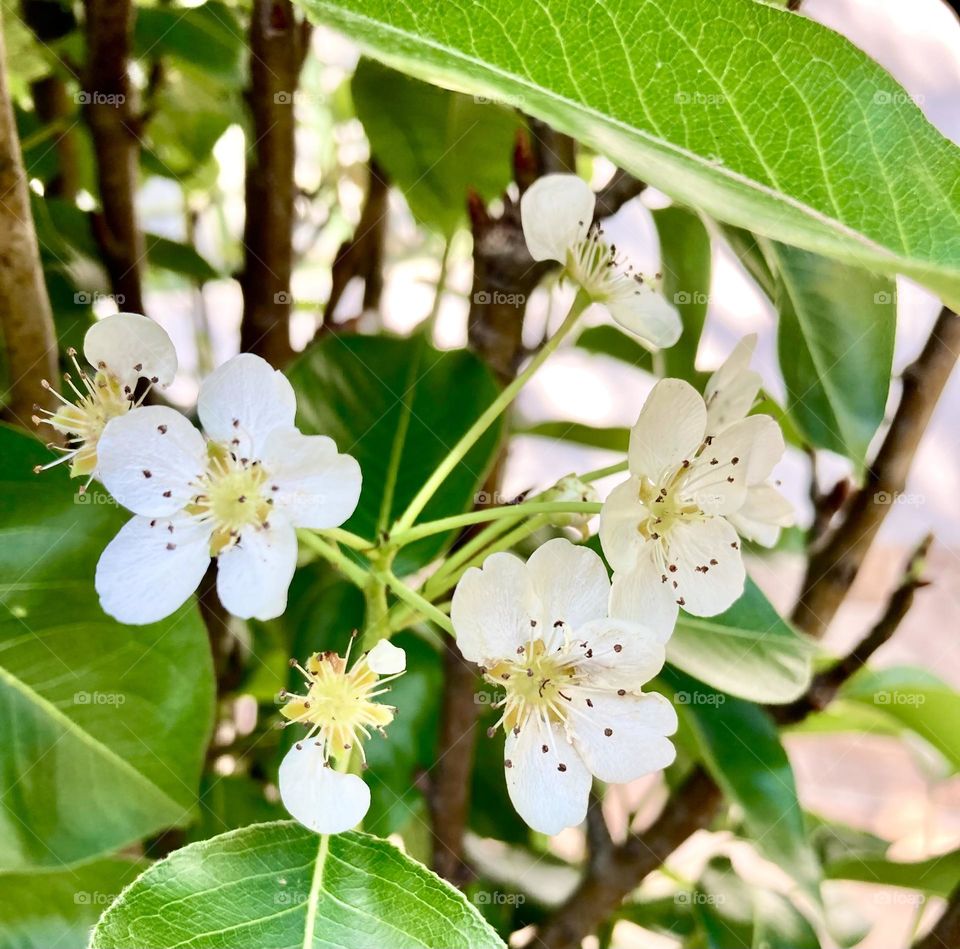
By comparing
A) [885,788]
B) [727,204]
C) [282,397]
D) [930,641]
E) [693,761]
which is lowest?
[885,788]

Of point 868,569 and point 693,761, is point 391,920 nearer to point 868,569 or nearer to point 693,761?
point 693,761

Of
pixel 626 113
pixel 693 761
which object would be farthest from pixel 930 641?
pixel 626 113

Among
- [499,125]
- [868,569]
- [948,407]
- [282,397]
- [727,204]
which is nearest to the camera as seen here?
[727,204]

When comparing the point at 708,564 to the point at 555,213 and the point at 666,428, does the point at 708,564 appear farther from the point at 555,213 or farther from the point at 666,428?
the point at 555,213

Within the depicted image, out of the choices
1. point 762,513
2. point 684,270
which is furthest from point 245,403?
point 684,270

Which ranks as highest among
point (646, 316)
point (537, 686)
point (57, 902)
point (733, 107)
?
point (733, 107)

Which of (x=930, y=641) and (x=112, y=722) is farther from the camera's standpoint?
(x=930, y=641)
